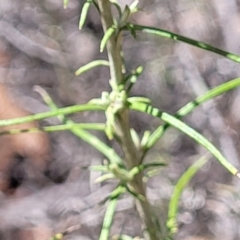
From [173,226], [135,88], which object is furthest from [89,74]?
[173,226]

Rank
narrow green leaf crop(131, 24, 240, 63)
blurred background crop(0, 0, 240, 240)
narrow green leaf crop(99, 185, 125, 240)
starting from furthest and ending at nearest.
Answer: blurred background crop(0, 0, 240, 240), narrow green leaf crop(99, 185, 125, 240), narrow green leaf crop(131, 24, 240, 63)

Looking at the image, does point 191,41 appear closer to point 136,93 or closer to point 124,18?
point 124,18

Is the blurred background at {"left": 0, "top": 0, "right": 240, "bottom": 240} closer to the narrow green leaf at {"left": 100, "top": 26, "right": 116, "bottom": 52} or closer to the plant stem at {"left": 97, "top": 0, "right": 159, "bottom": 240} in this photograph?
the plant stem at {"left": 97, "top": 0, "right": 159, "bottom": 240}

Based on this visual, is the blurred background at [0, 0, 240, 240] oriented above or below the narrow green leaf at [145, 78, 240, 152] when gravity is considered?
above

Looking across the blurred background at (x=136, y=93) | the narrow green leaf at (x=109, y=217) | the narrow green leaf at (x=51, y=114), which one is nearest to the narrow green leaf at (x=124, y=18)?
the narrow green leaf at (x=51, y=114)

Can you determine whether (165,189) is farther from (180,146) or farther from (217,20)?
(217,20)

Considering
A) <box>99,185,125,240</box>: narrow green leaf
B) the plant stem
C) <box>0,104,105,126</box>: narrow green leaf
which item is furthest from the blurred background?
<box>0,104,105,126</box>: narrow green leaf

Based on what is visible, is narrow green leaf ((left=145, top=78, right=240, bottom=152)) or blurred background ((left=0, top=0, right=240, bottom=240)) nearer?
narrow green leaf ((left=145, top=78, right=240, bottom=152))
